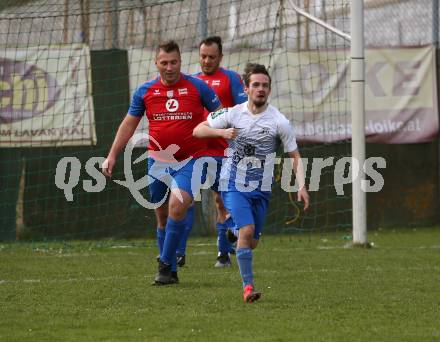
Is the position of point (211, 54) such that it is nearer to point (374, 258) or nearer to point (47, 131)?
point (374, 258)

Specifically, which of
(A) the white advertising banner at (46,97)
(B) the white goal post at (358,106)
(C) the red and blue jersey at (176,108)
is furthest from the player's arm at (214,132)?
(A) the white advertising banner at (46,97)

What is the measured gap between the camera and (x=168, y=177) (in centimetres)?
876

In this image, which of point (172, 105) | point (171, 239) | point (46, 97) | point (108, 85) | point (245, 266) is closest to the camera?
point (245, 266)

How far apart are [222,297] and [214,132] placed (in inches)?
48.6

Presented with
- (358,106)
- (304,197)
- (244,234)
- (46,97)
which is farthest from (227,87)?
(46,97)

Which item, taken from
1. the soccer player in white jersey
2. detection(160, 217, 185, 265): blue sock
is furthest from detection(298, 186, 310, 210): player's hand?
detection(160, 217, 185, 265): blue sock

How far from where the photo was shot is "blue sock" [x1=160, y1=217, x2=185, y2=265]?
8.39m

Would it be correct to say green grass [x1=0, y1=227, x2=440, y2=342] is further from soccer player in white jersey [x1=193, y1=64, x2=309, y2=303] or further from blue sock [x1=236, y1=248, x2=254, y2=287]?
soccer player in white jersey [x1=193, y1=64, x2=309, y2=303]

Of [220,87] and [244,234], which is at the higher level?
[220,87]

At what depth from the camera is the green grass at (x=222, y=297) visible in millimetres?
5930

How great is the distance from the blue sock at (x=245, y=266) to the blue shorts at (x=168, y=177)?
125 centimetres

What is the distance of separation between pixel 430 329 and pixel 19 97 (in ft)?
28.6

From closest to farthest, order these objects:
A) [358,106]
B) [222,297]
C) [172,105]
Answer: [222,297] < [172,105] < [358,106]

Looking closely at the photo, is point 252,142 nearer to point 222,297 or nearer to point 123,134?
point 222,297
